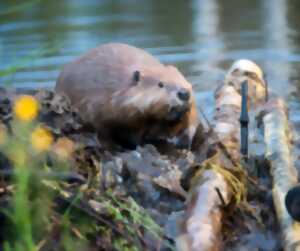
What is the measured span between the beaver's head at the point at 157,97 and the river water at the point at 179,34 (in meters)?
0.71

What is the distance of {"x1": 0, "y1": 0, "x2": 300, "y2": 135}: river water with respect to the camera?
7.29 metres

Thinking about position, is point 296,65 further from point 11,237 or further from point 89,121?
point 11,237

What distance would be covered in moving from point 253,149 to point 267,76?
2.46 metres

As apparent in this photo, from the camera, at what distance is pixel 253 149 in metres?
4.77

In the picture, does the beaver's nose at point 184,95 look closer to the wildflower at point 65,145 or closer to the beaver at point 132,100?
the beaver at point 132,100

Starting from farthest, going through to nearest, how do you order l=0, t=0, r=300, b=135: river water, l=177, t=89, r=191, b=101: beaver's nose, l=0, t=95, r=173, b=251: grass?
1. l=0, t=0, r=300, b=135: river water
2. l=177, t=89, r=191, b=101: beaver's nose
3. l=0, t=95, r=173, b=251: grass

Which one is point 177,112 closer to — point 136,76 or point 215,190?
point 136,76

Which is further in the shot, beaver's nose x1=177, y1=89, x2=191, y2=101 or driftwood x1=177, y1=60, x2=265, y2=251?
beaver's nose x1=177, y1=89, x2=191, y2=101

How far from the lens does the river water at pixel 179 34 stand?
7.29 meters

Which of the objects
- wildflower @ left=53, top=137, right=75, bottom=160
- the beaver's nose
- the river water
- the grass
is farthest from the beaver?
the grass

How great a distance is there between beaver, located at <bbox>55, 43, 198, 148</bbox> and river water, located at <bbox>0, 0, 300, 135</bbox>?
0.39m

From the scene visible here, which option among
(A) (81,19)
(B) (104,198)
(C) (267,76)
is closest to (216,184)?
(B) (104,198)

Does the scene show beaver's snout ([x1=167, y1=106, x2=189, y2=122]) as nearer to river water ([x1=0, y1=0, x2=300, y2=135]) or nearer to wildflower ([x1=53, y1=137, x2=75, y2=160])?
river water ([x1=0, y1=0, x2=300, y2=135])

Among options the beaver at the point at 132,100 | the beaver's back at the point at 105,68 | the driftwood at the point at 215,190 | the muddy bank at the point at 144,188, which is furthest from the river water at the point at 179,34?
the muddy bank at the point at 144,188
